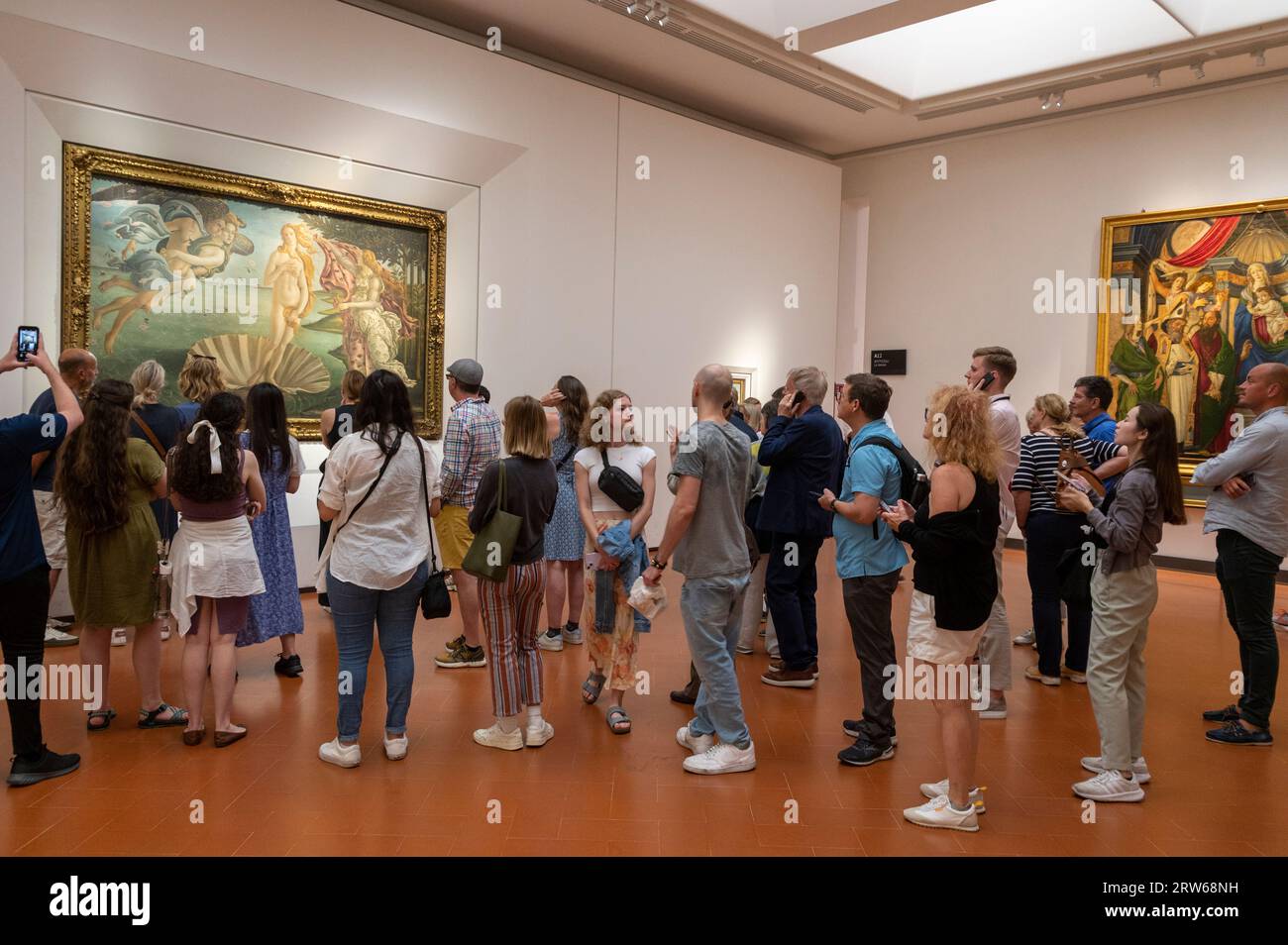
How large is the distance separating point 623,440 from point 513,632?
1.28 m

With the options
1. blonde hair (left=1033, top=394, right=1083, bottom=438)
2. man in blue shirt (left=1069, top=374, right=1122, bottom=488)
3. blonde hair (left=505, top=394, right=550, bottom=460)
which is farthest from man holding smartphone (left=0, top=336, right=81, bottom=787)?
man in blue shirt (left=1069, top=374, right=1122, bottom=488)

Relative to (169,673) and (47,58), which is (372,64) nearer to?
(47,58)

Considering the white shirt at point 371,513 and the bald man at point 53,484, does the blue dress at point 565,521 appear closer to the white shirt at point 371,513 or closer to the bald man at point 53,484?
the white shirt at point 371,513

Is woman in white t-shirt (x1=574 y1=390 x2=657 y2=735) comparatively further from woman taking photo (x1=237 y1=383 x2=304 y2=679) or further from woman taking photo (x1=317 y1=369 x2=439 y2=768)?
woman taking photo (x1=237 y1=383 x2=304 y2=679)

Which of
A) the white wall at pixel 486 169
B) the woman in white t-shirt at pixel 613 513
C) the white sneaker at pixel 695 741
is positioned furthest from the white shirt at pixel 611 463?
the white wall at pixel 486 169

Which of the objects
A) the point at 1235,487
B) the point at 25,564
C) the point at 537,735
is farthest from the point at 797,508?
the point at 25,564

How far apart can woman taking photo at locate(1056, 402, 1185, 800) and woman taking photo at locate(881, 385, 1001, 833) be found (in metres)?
0.82

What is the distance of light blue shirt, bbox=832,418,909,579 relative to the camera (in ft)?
14.7

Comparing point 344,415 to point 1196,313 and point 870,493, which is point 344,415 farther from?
point 1196,313

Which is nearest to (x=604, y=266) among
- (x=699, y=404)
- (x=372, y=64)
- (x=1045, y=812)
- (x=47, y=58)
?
(x=372, y=64)

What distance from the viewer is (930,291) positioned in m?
14.0

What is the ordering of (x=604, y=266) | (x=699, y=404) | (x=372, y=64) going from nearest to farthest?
1. (x=699, y=404)
2. (x=372, y=64)
3. (x=604, y=266)

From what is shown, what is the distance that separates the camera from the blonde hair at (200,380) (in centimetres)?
555

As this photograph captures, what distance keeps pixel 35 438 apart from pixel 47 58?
4.61 metres
